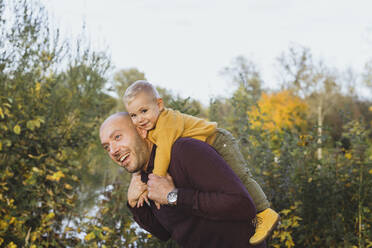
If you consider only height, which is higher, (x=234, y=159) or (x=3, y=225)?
(x=234, y=159)

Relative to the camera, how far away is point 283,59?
23969 millimetres

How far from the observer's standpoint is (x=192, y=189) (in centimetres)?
164

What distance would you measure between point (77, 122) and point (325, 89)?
72.4 ft

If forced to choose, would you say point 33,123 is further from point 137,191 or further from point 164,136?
point 164,136

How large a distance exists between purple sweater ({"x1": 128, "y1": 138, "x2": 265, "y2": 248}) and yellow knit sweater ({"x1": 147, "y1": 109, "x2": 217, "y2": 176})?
2.6 inches

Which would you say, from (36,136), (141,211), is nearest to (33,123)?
(36,136)

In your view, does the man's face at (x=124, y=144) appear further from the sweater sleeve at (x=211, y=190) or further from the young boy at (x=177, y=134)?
the sweater sleeve at (x=211, y=190)

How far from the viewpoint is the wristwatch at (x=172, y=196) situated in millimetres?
1640

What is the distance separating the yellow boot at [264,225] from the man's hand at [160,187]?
17.5 inches

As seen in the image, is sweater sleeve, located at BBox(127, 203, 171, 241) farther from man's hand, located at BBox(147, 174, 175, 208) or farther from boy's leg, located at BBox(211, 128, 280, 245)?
boy's leg, located at BBox(211, 128, 280, 245)

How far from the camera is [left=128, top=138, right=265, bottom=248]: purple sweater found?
5.07 feet

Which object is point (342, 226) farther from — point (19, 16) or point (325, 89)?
point (325, 89)

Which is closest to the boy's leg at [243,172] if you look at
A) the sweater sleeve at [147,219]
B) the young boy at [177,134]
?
the young boy at [177,134]

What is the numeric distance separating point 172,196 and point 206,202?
178mm
